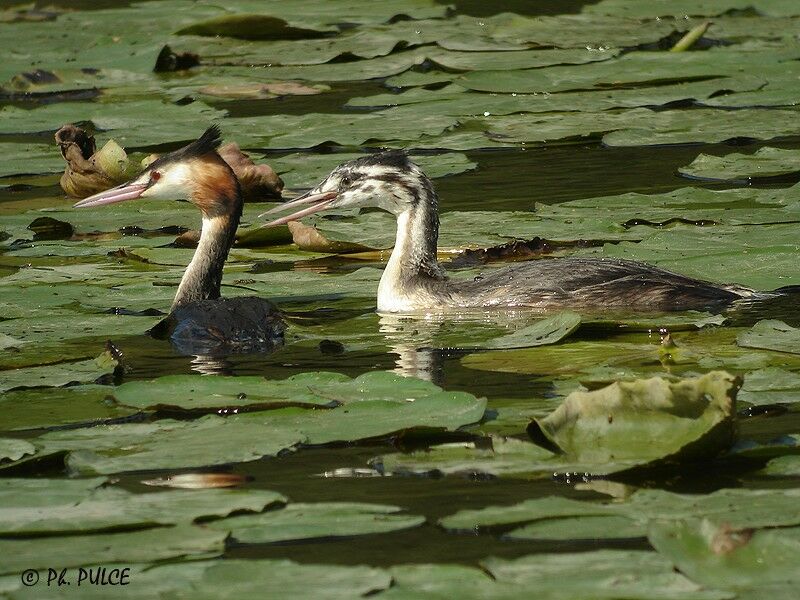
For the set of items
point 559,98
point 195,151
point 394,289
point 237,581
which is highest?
point 195,151

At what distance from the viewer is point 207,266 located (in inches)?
311

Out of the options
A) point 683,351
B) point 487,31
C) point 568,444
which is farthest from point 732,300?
point 487,31

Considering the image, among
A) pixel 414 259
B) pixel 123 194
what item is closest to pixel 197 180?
pixel 123 194

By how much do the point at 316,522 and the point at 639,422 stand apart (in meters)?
1.12

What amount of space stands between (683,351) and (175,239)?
12.5 ft

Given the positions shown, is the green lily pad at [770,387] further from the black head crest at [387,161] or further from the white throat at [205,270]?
the black head crest at [387,161]

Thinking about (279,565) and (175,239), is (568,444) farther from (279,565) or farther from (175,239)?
(175,239)

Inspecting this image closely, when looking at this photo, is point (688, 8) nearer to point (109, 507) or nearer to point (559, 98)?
point (559, 98)

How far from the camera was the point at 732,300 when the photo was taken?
7586 mm

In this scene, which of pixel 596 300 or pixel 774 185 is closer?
pixel 596 300

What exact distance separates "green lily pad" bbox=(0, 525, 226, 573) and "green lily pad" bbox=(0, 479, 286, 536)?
40 millimetres

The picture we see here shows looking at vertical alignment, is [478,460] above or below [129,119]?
above

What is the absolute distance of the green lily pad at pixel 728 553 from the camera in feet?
12.1

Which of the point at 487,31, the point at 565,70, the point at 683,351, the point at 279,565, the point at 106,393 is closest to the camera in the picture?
the point at 279,565
